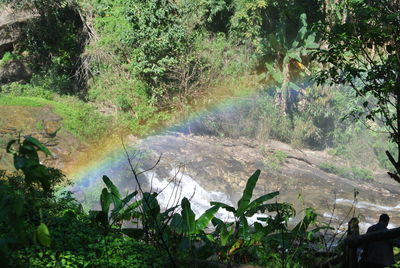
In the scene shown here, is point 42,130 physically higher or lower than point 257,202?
lower

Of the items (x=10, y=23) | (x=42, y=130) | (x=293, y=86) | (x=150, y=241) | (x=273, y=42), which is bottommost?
(x=42, y=130)

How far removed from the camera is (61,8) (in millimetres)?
20250

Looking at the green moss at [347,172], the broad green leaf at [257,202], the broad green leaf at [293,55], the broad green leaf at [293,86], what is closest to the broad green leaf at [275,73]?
the broad green leaf at [293,86]

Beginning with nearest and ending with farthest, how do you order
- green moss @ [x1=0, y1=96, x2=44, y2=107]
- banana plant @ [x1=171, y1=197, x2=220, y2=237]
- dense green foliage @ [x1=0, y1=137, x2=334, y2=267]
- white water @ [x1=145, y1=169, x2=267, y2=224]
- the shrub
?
dense green foliage @ [x1=0, y1=137, x2=334, y2=267], banana plant @ [x1=171, y1=197, x2=220, y2=237], white water @ [x1=145, y1=169, x2=267, y2=224], green moss @ [x1=0, y1=96, x2=44, y2=107], the shrub

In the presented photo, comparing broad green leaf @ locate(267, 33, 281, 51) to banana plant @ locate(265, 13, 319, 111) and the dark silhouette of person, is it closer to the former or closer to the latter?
banana plant @ locate(265, 13, 319, 111)

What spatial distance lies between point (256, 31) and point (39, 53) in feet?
30.9

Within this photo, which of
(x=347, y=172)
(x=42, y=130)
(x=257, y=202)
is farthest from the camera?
(x=347, y=172)

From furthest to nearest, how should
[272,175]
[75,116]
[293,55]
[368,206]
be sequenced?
[293,55]
[75,116]
[272,175]
[368,206]

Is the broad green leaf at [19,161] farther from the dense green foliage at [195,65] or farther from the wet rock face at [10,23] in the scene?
the wet rock face at [10,23]

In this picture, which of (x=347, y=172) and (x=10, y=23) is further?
(x=10, y=23)

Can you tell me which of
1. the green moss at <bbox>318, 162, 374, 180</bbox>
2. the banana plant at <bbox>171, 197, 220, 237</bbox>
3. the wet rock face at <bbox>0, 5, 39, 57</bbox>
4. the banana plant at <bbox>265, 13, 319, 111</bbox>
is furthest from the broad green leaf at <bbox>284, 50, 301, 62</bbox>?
the banana plant at <bbox>171, 197, 220, 237</bbox>

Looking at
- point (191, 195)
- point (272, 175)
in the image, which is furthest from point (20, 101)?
point (272, 175)

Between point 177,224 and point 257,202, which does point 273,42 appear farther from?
point 177,224

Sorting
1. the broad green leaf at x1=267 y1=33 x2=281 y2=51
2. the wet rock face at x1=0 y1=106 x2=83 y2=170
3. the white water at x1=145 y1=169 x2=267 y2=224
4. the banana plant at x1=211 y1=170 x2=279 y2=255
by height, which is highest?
the broad green leaf at x1=267 y1=33 x2=281 y2=51
